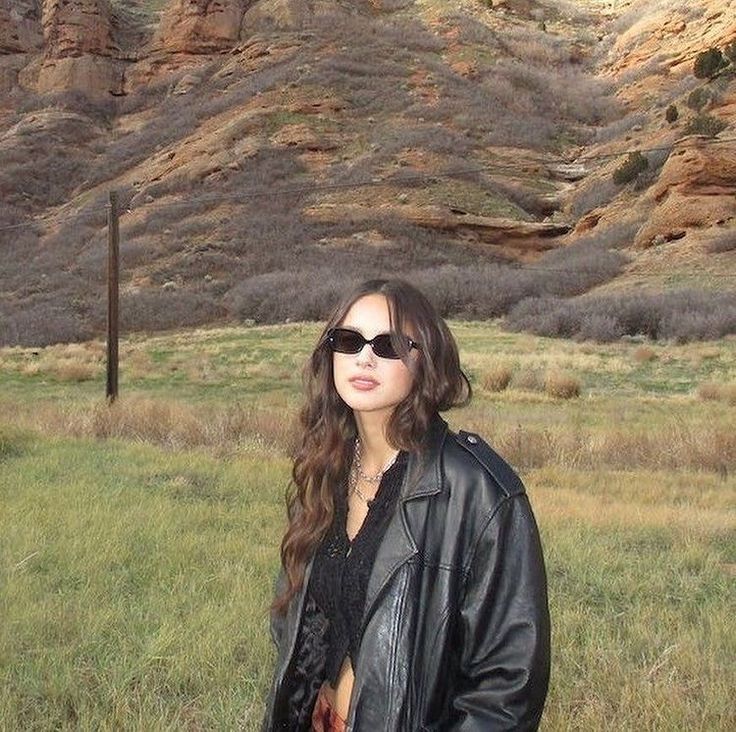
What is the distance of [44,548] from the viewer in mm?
5352

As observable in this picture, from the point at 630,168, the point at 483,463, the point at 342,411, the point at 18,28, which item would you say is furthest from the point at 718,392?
the point at 18,28

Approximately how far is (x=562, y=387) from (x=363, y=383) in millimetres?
14464

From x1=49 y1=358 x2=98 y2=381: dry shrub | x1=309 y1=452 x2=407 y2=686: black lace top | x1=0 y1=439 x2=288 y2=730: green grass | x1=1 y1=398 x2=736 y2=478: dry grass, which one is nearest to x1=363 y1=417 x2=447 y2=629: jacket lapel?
x1=309 y1=452 x2=407 y2=686: black lace top

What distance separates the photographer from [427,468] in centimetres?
180

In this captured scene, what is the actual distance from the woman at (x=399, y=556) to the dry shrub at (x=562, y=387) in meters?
14.1

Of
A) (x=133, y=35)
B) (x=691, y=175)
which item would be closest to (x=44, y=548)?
(x=691, y=175)

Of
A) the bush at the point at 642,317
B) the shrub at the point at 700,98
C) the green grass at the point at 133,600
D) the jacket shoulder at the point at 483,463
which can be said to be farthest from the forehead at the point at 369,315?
the shrub at the point at 700,98

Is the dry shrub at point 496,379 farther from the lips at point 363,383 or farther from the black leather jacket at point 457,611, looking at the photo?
the black leather jacket at point 457,611

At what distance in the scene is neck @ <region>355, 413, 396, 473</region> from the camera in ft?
6.64

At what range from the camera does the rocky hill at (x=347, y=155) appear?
33562 millimetres

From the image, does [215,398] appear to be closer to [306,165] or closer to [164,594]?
[164,594]

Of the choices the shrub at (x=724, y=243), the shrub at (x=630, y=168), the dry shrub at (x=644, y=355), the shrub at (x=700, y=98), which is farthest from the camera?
the shrub at (x=700, y=98)

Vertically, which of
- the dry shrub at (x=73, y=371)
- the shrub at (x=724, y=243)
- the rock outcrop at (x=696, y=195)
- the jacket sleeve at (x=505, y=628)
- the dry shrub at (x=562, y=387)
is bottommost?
the dry shrub at (x=73, y=371)

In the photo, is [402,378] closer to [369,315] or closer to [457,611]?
[369,315]
